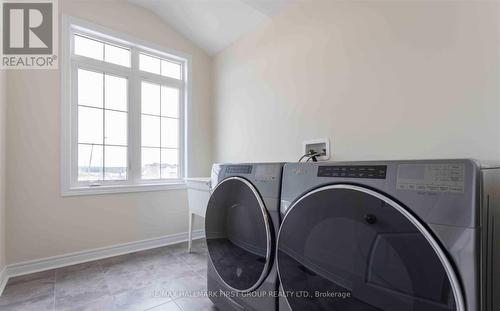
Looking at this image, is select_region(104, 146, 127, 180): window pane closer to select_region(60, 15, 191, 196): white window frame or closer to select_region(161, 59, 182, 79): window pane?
select_region(60, 15, 191, 196): white window frame

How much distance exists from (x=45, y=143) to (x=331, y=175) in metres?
2.38

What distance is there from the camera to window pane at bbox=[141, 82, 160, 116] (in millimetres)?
2602

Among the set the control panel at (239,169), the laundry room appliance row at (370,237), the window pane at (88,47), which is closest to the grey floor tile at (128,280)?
the laundry room appliance row at (370,237)

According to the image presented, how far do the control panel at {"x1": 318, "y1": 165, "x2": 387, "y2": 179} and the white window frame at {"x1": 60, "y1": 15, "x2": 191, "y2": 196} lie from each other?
7.22 feet

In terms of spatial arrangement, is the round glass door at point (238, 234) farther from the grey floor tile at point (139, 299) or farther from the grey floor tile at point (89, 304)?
the grey floor tile at point (89, 304)

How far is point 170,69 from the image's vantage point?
2.83m

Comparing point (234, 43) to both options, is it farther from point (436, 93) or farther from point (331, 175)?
point (331, 175)

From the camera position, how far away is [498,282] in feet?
2.05

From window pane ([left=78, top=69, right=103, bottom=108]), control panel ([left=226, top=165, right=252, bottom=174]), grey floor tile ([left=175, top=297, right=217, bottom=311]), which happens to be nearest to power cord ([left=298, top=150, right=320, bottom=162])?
control panel ([left=226, top=165, right=252, bottom=174])

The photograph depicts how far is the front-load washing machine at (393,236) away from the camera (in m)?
0.54

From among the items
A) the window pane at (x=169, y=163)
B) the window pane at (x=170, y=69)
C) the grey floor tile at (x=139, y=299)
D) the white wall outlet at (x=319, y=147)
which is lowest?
the grey floor tile at (x=139, y=299)

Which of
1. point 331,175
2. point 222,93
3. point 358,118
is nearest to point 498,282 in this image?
point 331,175

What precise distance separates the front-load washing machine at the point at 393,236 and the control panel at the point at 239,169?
309mm

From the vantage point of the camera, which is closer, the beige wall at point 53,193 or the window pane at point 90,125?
the beige wall at point 53,193
